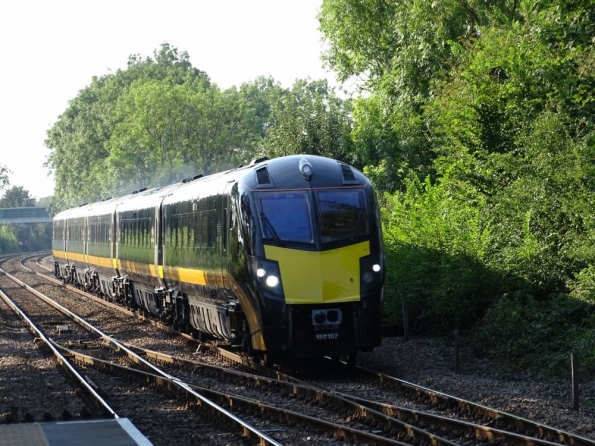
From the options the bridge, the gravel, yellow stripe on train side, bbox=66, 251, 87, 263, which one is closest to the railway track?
the gravel

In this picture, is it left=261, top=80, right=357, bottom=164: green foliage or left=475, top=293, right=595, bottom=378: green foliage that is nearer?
left=475, top=293, right=595, bottom=378: green foliage

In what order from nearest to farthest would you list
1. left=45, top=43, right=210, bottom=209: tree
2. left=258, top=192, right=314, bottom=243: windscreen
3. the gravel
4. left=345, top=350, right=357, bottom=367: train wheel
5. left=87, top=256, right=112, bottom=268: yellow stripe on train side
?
the gravel
left=258, top=192, right=314, bottom=243: windscreen
left=345, top=350, right=357, bottom=367: train wheel
left=87, top=256, right=112, bottom=268: yellow stripe on train side
left=45, top=43, right=210, bottom=209: tree

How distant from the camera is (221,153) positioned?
8969cm

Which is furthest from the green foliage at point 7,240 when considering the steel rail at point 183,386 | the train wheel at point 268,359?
the train wheel at point 268,359

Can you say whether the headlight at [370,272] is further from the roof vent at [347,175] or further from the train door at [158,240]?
the train door at [158,240]

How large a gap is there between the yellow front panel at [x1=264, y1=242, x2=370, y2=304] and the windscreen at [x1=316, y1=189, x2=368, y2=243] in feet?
0.97

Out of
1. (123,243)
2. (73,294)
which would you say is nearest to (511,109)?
(123,243)

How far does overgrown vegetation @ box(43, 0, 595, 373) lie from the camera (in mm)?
18172

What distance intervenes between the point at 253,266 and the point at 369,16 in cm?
2547

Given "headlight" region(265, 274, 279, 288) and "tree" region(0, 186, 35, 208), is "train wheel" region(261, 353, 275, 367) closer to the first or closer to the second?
"headlight" region(265, 274, 279, 288)

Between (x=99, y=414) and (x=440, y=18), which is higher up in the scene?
(x=440, y=18)

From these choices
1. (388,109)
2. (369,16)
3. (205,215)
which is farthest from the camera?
(369,16)

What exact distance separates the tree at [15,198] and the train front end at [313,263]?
157 metres

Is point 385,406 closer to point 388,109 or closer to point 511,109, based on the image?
point 511,109
